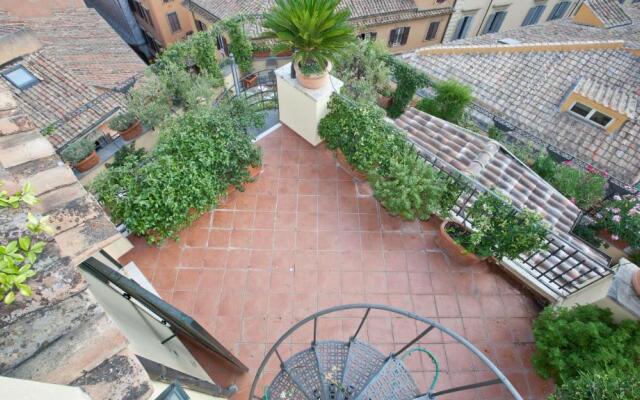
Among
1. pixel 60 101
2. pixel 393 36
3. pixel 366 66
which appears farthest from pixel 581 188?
pixel 60 101

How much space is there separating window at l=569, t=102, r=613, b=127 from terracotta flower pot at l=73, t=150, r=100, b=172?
15.0 meters

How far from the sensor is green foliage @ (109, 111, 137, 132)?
10.8 m

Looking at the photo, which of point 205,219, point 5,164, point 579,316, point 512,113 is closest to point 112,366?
point 5,164

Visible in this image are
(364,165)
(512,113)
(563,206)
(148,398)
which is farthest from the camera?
(512,113)

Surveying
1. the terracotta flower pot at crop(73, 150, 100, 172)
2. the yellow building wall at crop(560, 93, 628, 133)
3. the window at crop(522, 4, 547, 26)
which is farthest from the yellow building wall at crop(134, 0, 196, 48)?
the window at crop(522, 4, 547, 26)

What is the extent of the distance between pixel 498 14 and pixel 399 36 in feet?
21.5

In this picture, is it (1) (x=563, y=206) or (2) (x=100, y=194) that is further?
(1) (x=563, y=206)

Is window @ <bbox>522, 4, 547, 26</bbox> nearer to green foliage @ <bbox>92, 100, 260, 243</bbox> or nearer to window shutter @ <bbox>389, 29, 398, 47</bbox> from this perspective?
window shutter @ <bbox>389, 29, 398, 47</bbox>

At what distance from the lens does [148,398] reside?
1472mm

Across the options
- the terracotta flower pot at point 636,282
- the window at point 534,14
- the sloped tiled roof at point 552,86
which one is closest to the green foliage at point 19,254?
the terracotta flower pot at point 636,282

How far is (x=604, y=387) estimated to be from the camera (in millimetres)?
2721

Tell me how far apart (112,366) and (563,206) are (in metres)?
8.87

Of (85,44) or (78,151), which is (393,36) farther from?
(78,151)

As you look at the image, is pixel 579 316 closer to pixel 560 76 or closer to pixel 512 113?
pixel 512 113
